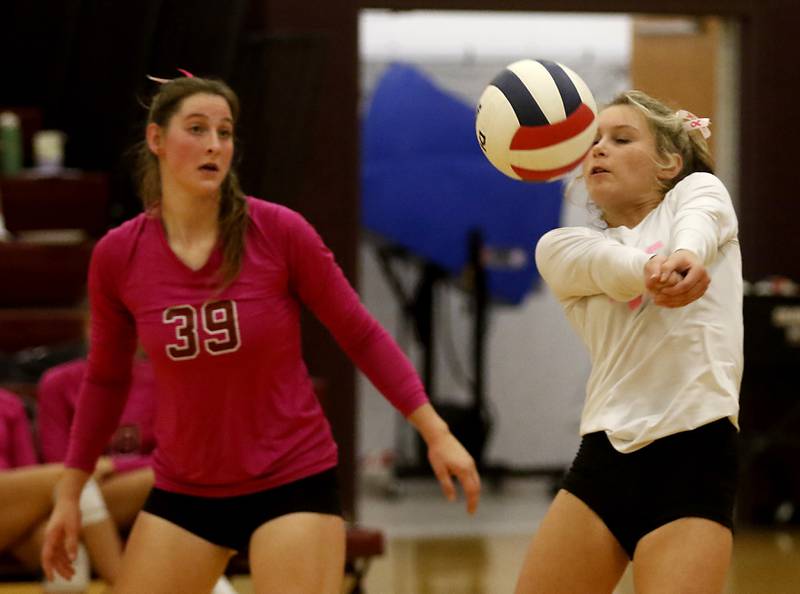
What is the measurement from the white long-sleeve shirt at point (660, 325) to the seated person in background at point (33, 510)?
98.4 inches

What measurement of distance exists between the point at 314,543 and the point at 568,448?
729cm

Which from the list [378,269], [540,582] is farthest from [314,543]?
[378,269]

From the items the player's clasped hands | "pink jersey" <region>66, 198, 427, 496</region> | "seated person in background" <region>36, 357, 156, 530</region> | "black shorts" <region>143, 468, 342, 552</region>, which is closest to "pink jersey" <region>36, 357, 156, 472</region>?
"seated person in background" <region>36, 357, 156, 530</region>

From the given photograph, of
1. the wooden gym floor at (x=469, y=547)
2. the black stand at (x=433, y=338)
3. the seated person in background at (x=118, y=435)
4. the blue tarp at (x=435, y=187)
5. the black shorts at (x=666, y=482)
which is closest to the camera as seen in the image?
the black shorts at (x=666, y=482)

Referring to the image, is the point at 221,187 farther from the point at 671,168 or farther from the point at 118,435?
the point at 118,435

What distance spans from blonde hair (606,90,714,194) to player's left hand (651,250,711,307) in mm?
481

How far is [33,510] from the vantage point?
4953mm

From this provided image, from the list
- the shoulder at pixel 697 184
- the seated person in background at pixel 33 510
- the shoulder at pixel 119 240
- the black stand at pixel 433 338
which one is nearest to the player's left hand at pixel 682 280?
the shoulder at pixel 697 184

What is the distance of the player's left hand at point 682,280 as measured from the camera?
2.45 meters

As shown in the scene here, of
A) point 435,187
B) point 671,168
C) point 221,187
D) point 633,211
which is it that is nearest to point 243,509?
point 221,187

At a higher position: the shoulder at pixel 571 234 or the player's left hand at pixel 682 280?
the shoulder at pixel 571 234

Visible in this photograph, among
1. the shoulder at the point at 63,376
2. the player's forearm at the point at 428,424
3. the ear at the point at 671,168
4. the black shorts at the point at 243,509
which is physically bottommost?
the shoulder at the point at 63,376

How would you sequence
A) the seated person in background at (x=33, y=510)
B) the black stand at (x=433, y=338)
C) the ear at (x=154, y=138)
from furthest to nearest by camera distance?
the black stand at (x=433, y=338) → the seated person in background at (x=33, y=510) → the ear at (x=154, y=138)

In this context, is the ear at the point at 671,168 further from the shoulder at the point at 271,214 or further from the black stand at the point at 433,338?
the black stand at the point at 433,338
